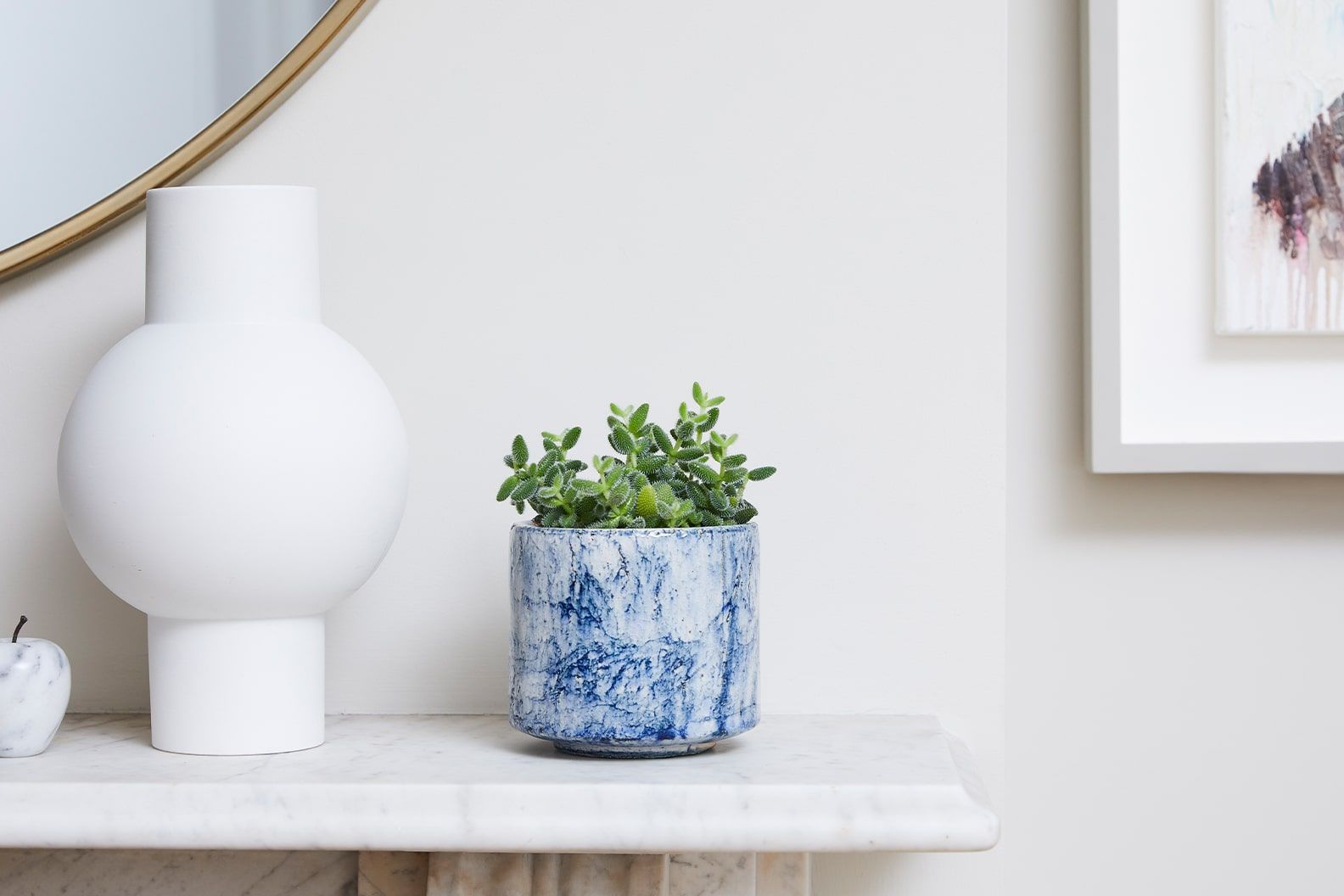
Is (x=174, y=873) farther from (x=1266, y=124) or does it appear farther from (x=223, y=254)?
(x=1266, y=124)

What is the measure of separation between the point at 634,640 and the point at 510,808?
0.27 ft

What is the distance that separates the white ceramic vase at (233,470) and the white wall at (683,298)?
90 mm

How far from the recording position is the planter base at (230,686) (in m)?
0.55

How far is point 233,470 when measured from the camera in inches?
20.4

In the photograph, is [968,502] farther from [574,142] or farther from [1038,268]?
[574,142]

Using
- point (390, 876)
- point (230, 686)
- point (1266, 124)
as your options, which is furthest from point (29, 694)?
point (1266, 124)

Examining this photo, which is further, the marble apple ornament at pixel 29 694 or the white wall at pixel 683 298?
the white wall at pixel 683 298

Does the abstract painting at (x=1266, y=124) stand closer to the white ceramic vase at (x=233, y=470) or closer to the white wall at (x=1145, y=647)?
the white wall at (x=1145, y=647)

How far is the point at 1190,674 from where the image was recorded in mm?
695

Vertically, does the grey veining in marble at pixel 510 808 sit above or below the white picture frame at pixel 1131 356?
below

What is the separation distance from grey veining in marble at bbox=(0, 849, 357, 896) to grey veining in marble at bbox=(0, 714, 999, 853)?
148mm

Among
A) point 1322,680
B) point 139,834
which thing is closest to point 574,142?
point 139,834

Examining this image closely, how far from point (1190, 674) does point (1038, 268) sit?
0.80 feet

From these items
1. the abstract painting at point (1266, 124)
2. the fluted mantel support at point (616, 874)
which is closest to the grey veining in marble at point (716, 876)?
the fluted mantel support at point (616, 874)
